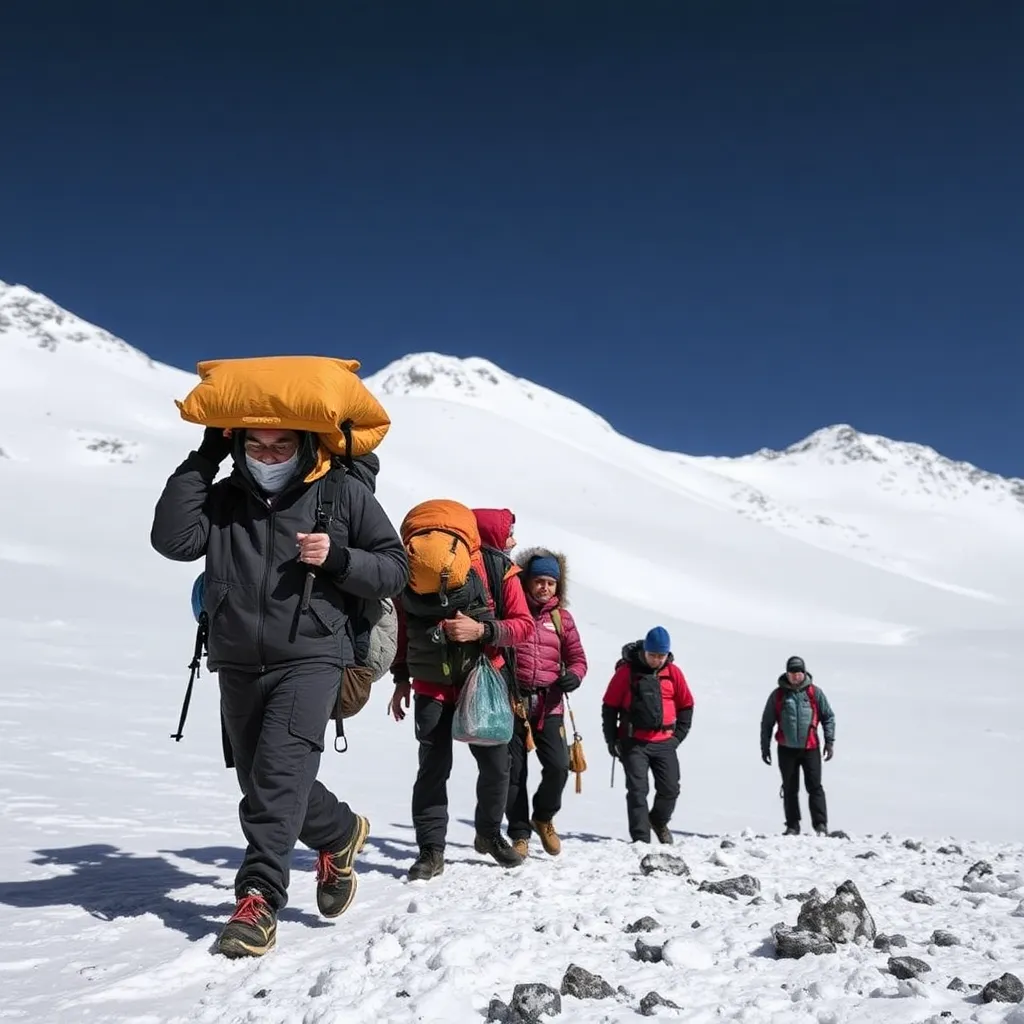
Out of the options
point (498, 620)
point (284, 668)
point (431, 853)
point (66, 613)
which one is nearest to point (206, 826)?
point (431, 853)

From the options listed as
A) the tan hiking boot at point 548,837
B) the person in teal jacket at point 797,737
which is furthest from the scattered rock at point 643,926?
the person in teal jacket at point 797,737

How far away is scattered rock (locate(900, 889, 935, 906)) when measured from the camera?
459 cm

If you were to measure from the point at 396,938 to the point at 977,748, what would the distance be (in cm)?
1925

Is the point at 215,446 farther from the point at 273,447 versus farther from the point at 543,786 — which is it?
the point at 543,786

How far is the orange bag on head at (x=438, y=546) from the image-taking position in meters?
4.82

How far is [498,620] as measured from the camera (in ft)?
17.3

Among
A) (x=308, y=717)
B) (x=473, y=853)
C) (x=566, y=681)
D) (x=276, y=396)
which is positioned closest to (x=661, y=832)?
(x=566, y=681)

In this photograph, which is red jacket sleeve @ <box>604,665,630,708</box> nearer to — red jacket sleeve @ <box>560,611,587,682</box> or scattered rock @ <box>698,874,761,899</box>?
red jacket sleeve @ <box>560,611,587,682</box>

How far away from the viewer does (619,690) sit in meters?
8.10

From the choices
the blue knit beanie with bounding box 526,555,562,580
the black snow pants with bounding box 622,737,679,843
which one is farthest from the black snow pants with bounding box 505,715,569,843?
the black snow pants with bounding box 622,737,679,843

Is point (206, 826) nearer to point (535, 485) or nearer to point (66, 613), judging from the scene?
point (66, 613)

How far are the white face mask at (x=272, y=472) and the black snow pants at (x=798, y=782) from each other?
8010 mm

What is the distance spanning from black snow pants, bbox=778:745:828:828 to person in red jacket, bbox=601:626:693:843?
2.55 meters

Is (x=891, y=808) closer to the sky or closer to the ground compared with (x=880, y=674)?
closer to the ground
